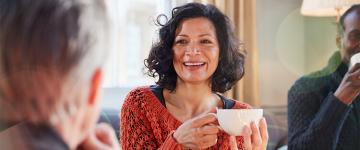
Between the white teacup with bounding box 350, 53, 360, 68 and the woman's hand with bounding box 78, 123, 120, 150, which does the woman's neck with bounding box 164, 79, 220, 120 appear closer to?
the woman's hand with bounding box 78, 123, 120, 150

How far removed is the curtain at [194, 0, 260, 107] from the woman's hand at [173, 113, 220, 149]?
120mm

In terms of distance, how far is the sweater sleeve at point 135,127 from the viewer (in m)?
0.77

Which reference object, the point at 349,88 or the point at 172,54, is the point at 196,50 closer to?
the point at 172,54

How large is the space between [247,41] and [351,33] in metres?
0.21

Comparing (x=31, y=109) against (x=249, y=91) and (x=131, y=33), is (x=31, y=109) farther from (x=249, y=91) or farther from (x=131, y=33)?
(x=249, y=91)

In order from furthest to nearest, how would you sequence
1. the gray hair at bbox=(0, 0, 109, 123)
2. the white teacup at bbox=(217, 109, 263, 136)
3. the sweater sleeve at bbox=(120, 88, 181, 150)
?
1. the sweater sleeve at bbox=(120, 88, 181, 150)
2. the white teacup at bbox=(217, 109, 263, 136)
3. the gray hair at bbox=(0, 0, 109, 123)

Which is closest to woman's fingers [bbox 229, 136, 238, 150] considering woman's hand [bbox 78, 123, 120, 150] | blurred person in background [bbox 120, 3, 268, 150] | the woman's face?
blurred person in background [bbox 120, 3, 268, 150]

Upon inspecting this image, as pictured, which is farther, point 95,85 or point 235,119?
point 235,119

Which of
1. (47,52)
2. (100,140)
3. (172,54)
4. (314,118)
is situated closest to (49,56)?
(47,52)


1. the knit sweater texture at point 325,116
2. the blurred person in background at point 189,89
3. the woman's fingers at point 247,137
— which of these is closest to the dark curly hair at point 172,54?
the blurred person in background at point 189,89

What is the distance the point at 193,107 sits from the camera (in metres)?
0.75

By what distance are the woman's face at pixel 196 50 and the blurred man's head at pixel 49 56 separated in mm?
204

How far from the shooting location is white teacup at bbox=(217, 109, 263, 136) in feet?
2.19

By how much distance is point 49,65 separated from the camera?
536 mm
